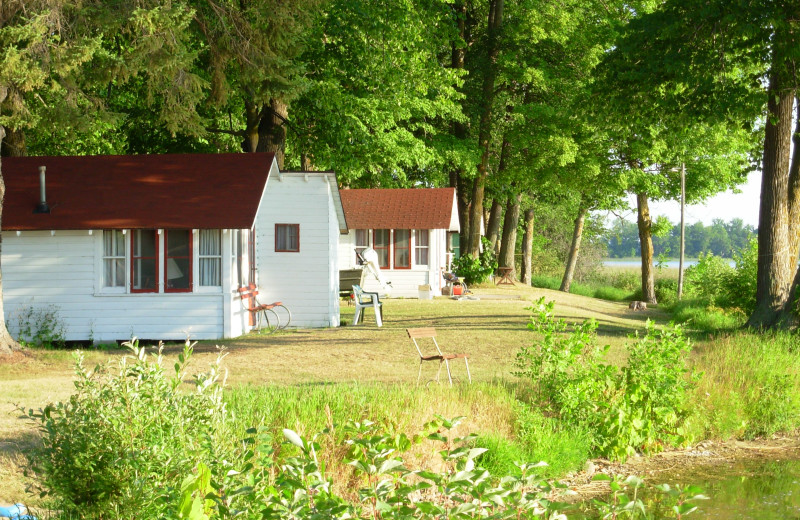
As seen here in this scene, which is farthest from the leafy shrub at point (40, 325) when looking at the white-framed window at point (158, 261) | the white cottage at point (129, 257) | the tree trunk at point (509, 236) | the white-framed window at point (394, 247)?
the tree trunk at point (509, 236)

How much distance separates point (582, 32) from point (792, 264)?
18.8 metres

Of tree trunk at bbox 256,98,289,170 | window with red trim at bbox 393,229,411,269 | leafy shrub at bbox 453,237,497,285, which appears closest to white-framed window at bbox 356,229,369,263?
window with red trim at bbox 393,229,411,269

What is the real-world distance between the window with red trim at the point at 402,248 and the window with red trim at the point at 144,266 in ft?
49.5

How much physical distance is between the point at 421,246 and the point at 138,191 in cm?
1522

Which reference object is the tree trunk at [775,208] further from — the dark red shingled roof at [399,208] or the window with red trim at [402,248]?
the window with red trim at [402,248]

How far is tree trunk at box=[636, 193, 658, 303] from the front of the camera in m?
34.9

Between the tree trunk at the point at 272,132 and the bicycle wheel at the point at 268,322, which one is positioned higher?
the tree trunk at the point at 272,132

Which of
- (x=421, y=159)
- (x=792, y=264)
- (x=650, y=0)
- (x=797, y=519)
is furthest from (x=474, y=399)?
(x=650, y=0)

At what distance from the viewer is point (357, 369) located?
13609mm

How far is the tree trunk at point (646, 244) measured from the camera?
3494cm

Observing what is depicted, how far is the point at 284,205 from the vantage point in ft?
66.5

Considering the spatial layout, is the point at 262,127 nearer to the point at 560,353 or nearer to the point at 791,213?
the point at 791,213

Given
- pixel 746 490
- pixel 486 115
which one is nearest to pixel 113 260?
pixel 746 490

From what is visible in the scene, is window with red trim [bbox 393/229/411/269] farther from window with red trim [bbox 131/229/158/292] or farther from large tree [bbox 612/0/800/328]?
window with red trim [bbox 131/229/158/292]
